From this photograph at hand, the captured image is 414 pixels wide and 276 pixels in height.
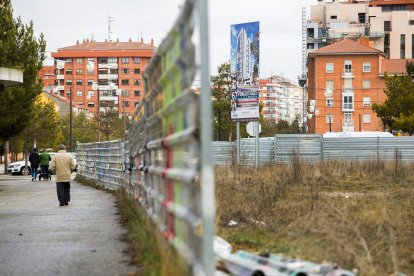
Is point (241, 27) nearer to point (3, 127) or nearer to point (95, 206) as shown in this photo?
point (3, 127)

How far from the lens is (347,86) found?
105688 mm

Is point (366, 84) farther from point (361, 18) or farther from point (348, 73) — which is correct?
point (361, 18)

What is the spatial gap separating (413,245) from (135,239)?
450 cm

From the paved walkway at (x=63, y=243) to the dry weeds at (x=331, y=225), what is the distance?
1628 mm

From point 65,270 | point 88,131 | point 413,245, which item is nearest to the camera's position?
point 65,270

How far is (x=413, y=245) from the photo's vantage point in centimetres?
1183

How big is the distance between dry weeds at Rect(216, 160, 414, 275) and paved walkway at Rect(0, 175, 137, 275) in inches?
64.1

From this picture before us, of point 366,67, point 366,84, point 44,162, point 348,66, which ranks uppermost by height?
point 348,66

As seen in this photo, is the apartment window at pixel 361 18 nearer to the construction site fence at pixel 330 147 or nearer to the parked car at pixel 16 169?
the construction site fence at pixel 330 147

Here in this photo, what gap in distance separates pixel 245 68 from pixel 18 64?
9749 mm

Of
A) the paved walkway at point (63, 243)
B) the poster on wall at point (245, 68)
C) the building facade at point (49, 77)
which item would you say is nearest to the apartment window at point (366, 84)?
the poster on wall at point (245, 68)

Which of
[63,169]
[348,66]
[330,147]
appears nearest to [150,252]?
[63,169]

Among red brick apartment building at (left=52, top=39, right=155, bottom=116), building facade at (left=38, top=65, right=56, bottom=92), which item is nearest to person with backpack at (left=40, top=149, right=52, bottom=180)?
red brick apartment building at (left=52, top=39, right=155, bottom=116)

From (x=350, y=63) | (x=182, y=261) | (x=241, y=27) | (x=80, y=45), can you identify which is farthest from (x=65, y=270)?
(x=80, y=45)
